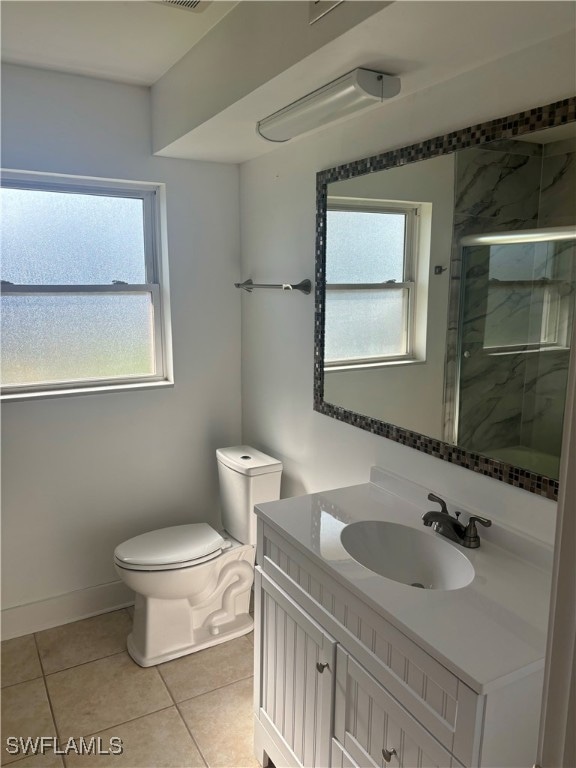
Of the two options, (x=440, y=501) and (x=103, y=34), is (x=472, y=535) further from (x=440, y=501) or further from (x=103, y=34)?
(x=103, y=34)

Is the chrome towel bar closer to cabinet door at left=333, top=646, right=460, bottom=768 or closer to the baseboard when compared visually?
cabinet door at left=333, top=646, right=460, bottom=768

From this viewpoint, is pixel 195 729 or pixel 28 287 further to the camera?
pixel 28 287

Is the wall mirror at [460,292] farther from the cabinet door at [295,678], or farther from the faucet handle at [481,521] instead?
the cabinet door at [295,678]

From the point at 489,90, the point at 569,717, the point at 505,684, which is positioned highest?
the point at 489,90

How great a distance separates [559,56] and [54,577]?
109 inches

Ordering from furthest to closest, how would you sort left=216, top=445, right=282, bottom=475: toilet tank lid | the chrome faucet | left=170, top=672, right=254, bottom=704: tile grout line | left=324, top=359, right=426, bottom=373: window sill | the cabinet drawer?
left=216, top=445, right=282, bottom=475: toilet tank lid < left=170, top=672, right=254, bottom=704: tile grout line < left=324, top=359, right=426, bottom=373: window sill < the chrome faucet < the cabinet drawer

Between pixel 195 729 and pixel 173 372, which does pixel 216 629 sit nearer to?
pixel 195 729

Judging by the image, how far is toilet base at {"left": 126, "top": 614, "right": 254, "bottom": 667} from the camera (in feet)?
7.97

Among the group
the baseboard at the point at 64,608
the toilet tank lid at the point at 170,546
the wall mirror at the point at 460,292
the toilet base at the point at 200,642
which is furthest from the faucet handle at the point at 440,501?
the baseboard at the point at 64,608

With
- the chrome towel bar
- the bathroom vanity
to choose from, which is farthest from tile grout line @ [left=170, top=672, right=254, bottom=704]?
the chrome towel bar

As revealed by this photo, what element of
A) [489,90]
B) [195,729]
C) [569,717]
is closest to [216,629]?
[195,729]

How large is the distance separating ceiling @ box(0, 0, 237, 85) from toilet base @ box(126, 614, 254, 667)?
2.42 m

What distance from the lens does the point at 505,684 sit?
1097mm

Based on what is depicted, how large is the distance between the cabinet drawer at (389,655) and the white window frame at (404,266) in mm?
731
